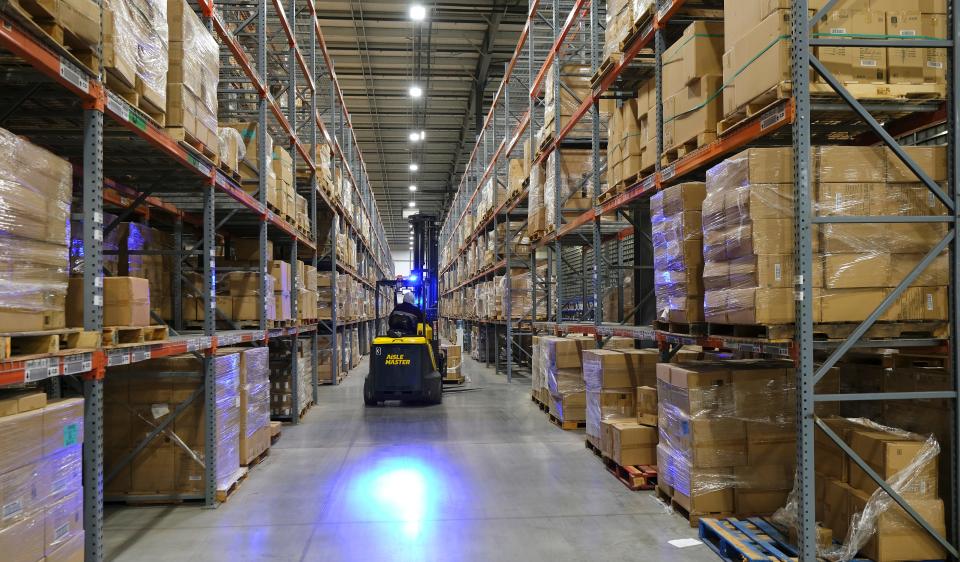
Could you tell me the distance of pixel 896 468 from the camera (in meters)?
3.67

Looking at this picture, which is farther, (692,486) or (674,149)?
(674,149)

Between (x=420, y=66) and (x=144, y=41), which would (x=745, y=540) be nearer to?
(x=144, y=41)

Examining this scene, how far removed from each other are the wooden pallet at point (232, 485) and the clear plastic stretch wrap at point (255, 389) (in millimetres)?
408

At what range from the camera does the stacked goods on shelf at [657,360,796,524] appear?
4621mm

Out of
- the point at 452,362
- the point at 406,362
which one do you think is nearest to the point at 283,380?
the point at 406,362

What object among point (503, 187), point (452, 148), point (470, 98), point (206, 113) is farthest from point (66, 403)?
point (452, 148)

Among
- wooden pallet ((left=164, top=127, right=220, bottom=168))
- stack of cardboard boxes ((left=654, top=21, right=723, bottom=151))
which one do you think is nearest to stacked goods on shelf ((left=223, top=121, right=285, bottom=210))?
wooden pallet ((left=164, top=127, right=220, bottom=168))

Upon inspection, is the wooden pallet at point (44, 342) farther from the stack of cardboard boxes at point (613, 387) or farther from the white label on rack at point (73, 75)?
the stack of cardboard boxes at point (613, 387)

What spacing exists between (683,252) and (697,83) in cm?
138

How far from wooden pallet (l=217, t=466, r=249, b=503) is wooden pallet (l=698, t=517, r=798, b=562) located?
397cm

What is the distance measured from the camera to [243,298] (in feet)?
24.1

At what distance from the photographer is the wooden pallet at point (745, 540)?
12.5 feet

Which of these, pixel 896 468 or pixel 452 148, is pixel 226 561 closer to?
pixel 896 468

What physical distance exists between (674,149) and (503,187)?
9471 millimetres
